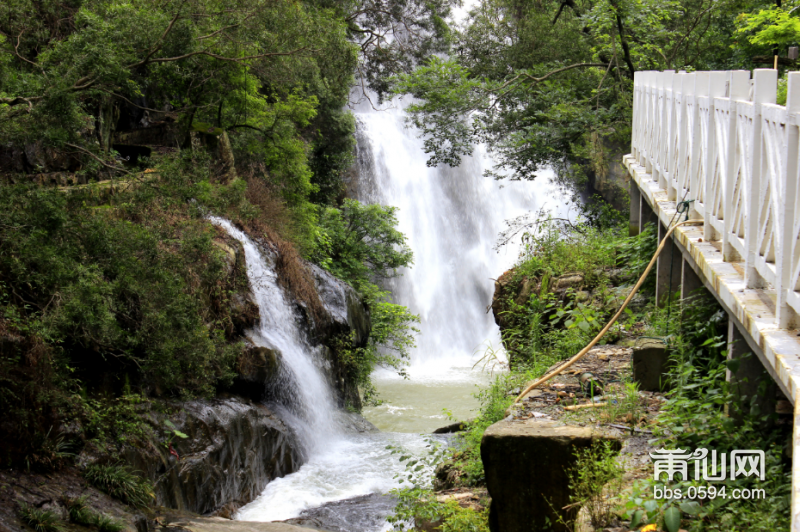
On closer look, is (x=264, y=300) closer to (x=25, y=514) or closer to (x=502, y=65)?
(x=25, y=514)

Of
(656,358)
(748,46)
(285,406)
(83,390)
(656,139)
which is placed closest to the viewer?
(656,358)

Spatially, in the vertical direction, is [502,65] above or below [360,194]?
above

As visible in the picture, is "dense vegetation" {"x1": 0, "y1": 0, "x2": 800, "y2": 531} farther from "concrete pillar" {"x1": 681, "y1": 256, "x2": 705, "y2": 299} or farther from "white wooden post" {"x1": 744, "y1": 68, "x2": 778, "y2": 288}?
"white wooden post" {"x1": 744, "y1": 68, "x2": 778, "y2": 288}

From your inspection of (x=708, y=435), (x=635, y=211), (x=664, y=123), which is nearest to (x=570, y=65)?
(x=635, y=211)

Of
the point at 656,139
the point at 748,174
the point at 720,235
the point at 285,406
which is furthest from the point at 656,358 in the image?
the point at 285,406

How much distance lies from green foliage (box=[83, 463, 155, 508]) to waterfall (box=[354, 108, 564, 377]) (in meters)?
13.9

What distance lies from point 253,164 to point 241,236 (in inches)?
Result: 158

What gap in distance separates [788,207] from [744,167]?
81 centimetres

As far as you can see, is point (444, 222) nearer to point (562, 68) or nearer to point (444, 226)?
point (444, 226)

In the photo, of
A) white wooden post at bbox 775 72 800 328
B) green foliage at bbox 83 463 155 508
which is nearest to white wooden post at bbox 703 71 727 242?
white wooden post at bbox 775 72 800 328

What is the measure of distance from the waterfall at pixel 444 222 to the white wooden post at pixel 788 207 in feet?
58.9

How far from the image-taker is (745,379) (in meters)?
4.27

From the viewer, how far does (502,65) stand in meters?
17.9

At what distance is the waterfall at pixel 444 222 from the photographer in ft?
73.5
